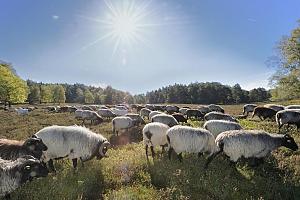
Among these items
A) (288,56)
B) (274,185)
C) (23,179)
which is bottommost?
(274,185)

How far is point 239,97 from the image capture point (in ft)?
485

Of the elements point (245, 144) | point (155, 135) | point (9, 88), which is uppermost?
point (9, 88)

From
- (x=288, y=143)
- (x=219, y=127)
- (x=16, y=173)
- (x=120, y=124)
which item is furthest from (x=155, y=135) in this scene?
(x=120, y=124)

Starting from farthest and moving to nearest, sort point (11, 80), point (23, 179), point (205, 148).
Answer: point (11, 80)
point (205, 148)
point (23, 179)

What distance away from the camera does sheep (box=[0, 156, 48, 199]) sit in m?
8.52

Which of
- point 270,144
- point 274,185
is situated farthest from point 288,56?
point 274,185

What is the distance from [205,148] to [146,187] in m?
4.12

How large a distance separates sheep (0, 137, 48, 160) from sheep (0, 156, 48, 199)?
161cm

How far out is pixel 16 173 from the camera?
8.72m

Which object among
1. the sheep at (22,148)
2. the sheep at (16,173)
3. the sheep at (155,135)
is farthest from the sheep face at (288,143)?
the sheep at (22,148)

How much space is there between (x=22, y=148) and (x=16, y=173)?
92.7 inches

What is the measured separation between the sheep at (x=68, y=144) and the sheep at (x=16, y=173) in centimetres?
266

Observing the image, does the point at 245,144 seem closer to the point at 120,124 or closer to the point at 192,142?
the point at 192,142

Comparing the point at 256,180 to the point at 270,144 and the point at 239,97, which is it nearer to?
the point at 270,144
